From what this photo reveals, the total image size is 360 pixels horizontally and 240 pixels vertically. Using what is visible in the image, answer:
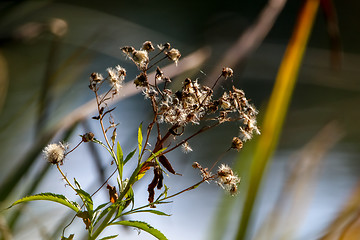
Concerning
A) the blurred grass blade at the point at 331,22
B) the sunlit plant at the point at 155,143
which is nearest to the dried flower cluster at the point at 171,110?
the sunlit plant at the point at 155,143

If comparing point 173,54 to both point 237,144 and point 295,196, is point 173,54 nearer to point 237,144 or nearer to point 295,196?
point 237,144

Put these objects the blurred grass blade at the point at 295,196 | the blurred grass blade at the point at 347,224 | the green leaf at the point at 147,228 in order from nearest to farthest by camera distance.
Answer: the green leaf at the point at 147,228 < the blurred grass blade at the point at 347,224 < the blurred grass blade at the point at 295,196

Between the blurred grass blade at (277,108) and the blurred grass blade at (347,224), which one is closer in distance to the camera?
the blurred grass blade at (277,108)

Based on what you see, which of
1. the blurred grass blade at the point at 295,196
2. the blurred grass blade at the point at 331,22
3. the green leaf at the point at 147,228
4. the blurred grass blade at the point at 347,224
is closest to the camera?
the green leaf at the point at 147,228

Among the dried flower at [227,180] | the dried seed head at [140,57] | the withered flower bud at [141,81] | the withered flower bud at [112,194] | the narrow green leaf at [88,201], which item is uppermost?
the dried seed head at [140,57]

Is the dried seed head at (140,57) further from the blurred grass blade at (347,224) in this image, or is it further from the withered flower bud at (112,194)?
the blurred grass blade at (347,224)

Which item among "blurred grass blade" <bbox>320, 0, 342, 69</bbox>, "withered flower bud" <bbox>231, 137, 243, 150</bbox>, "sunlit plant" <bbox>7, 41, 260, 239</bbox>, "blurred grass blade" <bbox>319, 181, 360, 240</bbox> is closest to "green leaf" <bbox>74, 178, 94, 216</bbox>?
"sunlit plant" <bbox>7, 41, 260, 239</bbox>

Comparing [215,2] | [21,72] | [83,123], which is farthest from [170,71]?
[215,2]

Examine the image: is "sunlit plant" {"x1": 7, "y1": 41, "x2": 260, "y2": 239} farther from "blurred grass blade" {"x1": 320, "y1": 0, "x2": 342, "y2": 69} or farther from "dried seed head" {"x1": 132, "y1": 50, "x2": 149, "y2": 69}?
"blurred grass blade" {"x1": 320, "y1": 0, "x2": 342, "y2": 69}

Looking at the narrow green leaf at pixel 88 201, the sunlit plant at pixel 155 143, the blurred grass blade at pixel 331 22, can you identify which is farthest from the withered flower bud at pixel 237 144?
the blurred grass blade at pixel 331 22

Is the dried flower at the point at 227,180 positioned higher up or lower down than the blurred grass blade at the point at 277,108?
lower down
